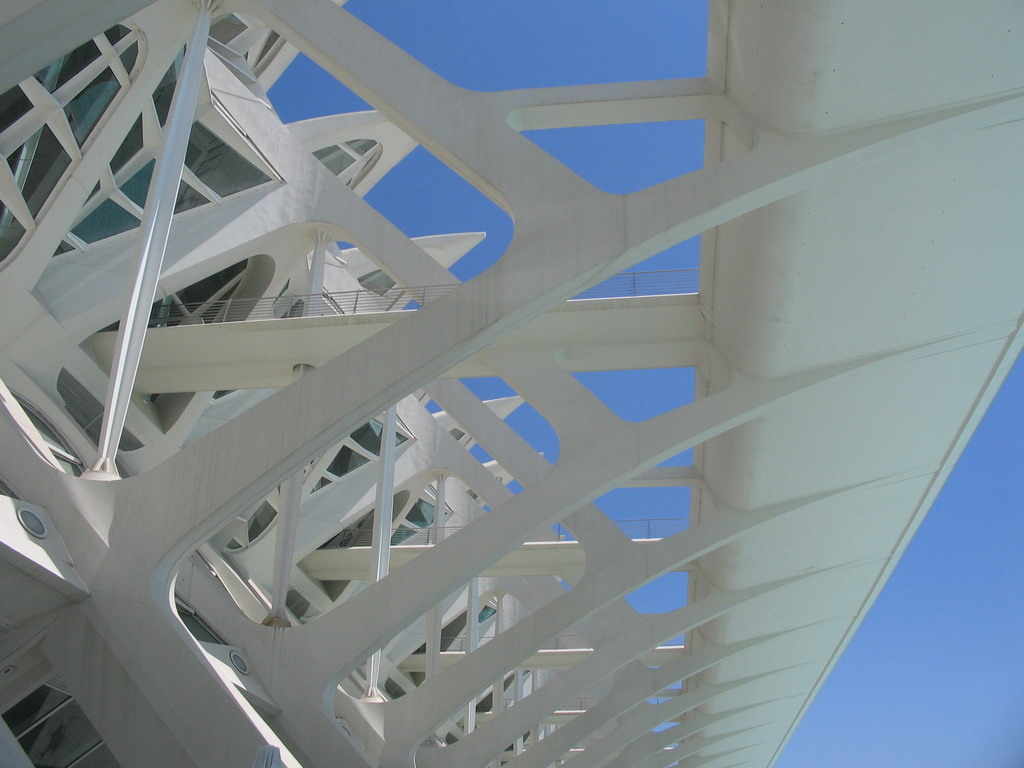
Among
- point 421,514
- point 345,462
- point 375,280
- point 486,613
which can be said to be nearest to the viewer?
point 345,462

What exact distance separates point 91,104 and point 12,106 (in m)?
1.27

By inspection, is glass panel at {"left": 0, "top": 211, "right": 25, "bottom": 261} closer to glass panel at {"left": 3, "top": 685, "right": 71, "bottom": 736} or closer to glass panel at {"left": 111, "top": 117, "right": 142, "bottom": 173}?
glass panel at {"left": 111, "top": 117, "right": 142, "bottom": 173}

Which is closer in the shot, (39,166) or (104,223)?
(39,166)

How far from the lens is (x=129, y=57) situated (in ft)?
42.7

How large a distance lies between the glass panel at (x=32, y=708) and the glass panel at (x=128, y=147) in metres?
6.83

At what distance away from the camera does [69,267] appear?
13.9 m

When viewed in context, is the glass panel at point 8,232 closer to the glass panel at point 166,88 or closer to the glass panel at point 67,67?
the glass panel at point 67,67

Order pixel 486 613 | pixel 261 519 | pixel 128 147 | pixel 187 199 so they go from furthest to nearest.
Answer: pixel 486 613
pixel 261 519
pixel 187 199
pixel 128 147

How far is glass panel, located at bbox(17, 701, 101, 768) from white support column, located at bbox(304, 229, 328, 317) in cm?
641

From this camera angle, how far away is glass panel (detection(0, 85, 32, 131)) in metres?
11.7

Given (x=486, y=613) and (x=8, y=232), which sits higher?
(x=8, y=232)

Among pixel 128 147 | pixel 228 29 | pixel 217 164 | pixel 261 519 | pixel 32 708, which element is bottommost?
pixel 32 708

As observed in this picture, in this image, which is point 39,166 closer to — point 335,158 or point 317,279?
point 317,279

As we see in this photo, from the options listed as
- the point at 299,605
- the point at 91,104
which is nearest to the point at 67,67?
the point at 91,104
